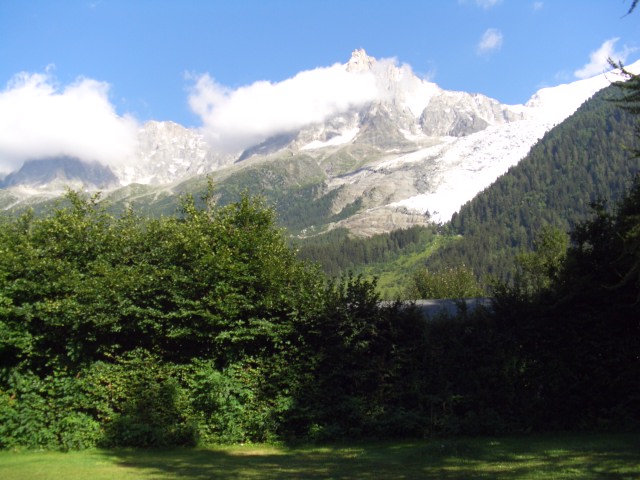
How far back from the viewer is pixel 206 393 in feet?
54.6

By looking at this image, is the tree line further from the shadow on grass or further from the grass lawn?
the shadow on grass

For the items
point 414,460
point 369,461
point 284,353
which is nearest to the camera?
point 414,460

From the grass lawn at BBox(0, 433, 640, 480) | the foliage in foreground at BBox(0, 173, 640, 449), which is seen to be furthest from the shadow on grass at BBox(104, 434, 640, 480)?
the foliage in foreground at BBox(0, 173, 640, 449)

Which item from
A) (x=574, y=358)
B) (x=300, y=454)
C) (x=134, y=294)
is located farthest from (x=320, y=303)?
(x=574, y=358)

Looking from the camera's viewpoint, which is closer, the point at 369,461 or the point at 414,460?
the point at 414,460

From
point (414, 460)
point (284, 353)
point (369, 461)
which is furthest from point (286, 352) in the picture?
point (414, 460)

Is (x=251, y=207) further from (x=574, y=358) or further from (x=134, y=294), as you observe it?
(x=574, y=358)

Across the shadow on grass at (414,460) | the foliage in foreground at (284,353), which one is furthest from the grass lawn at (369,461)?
the foliage in foreground at (284,353)

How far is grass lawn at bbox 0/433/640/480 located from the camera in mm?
10531

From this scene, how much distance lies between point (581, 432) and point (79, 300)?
15.8m

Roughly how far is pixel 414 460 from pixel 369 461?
1057 millimetres

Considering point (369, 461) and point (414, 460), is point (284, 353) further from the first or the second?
point (414, 460)

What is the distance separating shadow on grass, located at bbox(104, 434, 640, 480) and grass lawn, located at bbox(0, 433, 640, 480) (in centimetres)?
2

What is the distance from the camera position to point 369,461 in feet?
41.1
